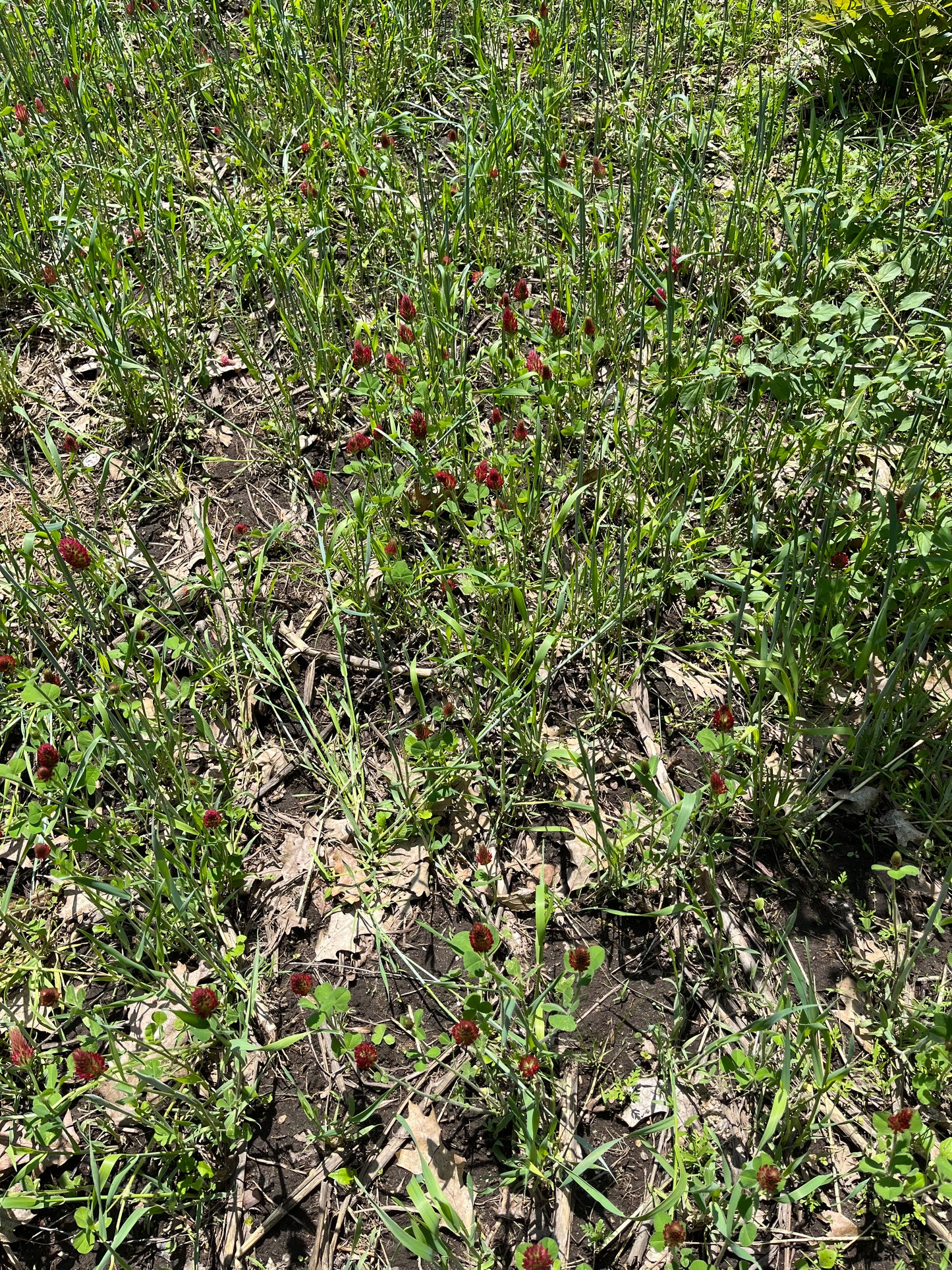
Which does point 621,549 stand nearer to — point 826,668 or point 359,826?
point 826,668

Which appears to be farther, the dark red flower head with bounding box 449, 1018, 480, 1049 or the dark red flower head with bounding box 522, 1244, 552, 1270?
the dark red flower head with bounding box 449, 1018, 480, 1049

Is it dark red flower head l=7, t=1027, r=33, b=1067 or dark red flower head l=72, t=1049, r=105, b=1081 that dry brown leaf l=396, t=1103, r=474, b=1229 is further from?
dark red flower head l=7, t=1027, r=33, b=1067

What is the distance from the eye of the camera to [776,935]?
2061mm

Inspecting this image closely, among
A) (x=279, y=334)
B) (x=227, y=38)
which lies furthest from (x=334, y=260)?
(x=227, y=38)

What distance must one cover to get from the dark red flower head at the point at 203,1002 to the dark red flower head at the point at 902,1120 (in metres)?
→ 1.36

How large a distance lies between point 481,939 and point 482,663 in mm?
780

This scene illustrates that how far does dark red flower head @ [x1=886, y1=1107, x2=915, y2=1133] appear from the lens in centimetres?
176

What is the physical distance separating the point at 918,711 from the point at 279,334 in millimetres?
2466

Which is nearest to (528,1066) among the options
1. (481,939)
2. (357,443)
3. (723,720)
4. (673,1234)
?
(481,939)

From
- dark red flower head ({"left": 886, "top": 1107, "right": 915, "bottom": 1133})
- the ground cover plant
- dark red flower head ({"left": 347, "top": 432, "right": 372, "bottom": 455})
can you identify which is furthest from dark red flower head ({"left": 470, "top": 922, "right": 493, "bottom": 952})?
dark red flower head ({"left": 347, "top": 432, "right": 372, "bottom": 455})

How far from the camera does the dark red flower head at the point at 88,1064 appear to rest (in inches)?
74.6

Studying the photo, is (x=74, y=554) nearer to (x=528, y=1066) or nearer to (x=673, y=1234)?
(x=528, y=1066)

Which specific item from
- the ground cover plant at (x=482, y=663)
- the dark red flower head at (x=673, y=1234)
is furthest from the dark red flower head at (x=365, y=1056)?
the dark red flower head at (x=673, y=1234)

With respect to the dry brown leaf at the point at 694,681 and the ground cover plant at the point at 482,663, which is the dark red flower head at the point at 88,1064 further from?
the dry brown leaf at the point at 694,681
